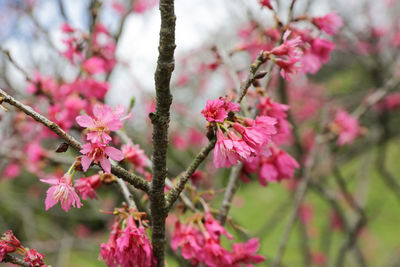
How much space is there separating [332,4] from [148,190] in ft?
17.2

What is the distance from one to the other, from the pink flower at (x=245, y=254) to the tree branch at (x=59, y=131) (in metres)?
0.46

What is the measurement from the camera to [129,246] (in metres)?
0.93

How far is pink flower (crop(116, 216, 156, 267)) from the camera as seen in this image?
0.91m

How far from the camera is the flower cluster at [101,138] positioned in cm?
82

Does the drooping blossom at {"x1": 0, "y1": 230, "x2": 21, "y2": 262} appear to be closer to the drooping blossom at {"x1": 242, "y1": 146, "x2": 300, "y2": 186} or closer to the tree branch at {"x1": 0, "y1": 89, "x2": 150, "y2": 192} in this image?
the tree branch at {"x1": 0, "y1": 89, "x2": 150, "y2": 192}

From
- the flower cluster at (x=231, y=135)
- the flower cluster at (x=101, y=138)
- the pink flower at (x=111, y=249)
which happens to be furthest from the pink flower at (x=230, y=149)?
the pink flower at (x=111, y=249)

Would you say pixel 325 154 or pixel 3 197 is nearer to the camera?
pixel 325 154

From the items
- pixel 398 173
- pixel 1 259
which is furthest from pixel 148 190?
pixel 398 173

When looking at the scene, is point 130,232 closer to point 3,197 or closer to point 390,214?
point 3,197

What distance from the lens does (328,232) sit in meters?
3.46

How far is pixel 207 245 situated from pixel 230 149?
38 cm

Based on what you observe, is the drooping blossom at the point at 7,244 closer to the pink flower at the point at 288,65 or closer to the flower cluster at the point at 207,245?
the flower cluster at the point at 207,245

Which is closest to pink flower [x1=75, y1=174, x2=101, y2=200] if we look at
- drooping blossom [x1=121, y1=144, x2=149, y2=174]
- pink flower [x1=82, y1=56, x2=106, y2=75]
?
drooping blossom [x1=121, y1=144, x2=149, y2=174]

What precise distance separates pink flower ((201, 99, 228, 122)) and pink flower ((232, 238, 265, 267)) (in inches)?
20.2
